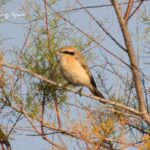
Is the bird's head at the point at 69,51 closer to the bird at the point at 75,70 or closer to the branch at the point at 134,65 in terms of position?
the bird at the point at 75,70

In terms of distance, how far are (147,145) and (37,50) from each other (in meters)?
1.55

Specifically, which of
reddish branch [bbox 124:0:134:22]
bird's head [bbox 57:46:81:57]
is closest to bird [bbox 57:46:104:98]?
bird's head [bbox 57:46:81:57]

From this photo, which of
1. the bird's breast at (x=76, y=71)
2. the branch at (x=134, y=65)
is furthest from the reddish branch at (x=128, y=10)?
the bird's breast at (x=76, y=71)

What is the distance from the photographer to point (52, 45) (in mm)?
3623

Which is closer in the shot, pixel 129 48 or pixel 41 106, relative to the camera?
pixel 129 48

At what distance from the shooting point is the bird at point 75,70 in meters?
4.08

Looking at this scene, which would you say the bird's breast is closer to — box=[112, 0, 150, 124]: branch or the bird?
the bird

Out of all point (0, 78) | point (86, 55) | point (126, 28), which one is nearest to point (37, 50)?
point (86, 55)

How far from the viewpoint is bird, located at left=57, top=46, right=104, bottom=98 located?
13.4 ft

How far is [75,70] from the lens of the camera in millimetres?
4449

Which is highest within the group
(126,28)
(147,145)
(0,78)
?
(126,28)

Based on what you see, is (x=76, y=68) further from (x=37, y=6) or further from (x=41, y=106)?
(x=41, y=106)

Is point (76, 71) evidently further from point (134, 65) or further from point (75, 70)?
point (134, 65)

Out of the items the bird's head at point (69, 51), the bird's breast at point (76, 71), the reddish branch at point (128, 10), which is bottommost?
the bird's breast at point (76, 71)
